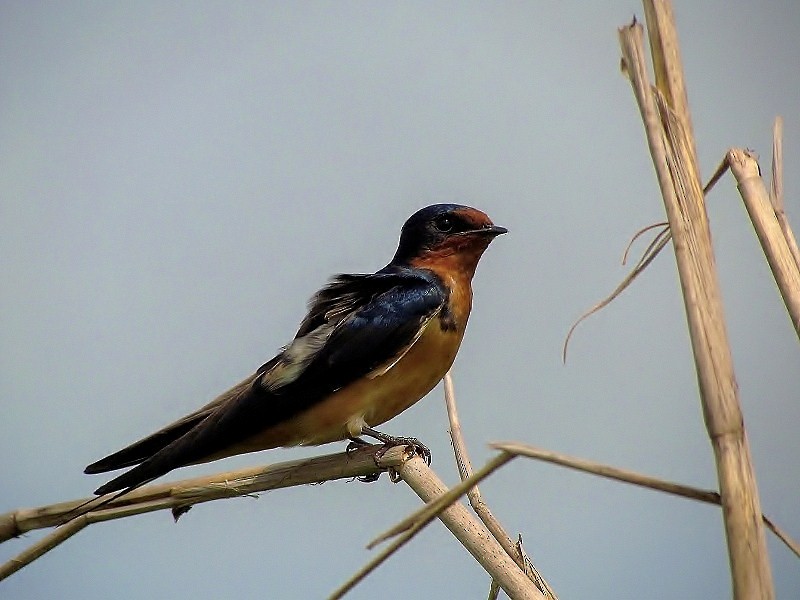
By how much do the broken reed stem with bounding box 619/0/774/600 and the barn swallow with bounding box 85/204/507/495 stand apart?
62.6 inches

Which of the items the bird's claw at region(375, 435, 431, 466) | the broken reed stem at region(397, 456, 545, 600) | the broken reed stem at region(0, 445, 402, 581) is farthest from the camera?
the bird's claw at region(375, 435, 431, 466)

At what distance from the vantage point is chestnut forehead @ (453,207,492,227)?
3520mm

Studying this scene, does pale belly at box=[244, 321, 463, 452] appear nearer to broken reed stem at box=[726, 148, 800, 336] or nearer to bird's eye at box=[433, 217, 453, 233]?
bird's eye at box=[433, 217, 453, 233]

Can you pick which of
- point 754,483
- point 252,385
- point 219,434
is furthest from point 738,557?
point 252,385

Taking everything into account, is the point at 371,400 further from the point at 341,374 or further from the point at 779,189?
the point at 779,189

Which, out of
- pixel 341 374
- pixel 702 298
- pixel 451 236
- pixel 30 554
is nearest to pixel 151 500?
pixel 30 554

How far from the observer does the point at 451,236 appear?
11.6 feet

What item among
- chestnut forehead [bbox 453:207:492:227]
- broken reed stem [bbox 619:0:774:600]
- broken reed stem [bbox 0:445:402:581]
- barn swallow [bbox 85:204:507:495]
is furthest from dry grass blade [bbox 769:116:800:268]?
chestnut forehead [bbox 453:207:492:227]

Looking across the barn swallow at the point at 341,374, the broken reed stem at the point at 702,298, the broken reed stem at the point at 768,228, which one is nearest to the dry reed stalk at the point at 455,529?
the broken reed stem at the point at 702,298

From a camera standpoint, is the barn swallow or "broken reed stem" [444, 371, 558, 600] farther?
the barn swallow

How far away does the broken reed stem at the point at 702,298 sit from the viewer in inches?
46.3

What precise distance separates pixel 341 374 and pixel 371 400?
0.11 meters

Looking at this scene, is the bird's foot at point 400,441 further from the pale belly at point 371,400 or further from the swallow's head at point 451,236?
the swallow's head at point 451,236

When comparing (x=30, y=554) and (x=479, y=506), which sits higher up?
(x=30, y=554)
